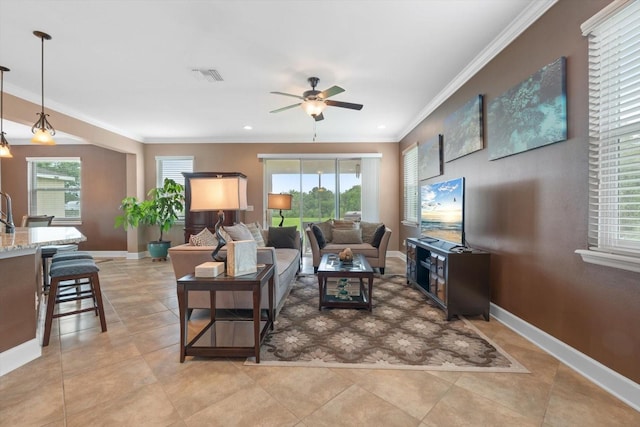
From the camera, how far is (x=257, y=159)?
20.4ft

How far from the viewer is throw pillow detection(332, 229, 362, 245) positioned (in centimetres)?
480

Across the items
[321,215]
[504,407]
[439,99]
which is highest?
[439,99]

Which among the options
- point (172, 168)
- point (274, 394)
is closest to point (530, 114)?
point (274, 394)

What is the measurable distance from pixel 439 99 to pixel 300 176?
3.28 metres

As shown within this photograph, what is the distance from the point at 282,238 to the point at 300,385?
2.81 metres

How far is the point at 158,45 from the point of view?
8.71ft

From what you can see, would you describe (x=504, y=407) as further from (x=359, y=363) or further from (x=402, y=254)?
(x=402, y=254)

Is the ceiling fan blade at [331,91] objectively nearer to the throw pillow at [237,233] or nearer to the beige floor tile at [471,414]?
the throw pillow at [237,233]

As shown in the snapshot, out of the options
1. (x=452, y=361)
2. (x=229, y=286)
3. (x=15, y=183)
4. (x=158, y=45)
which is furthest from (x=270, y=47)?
(x=15, y=183)

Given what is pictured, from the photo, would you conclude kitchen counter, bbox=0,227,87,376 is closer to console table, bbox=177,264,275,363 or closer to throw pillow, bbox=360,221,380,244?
console table, bbox=177,264,275,363

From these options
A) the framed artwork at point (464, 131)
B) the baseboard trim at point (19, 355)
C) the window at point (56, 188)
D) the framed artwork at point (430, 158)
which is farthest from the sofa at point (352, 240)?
the window at point (56, 188)

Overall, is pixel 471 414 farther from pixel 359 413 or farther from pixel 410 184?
pixel 410 184

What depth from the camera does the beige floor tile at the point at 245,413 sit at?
1.43 m

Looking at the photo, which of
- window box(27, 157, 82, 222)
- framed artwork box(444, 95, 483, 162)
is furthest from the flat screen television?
window box(27, 157, 82, 222)
